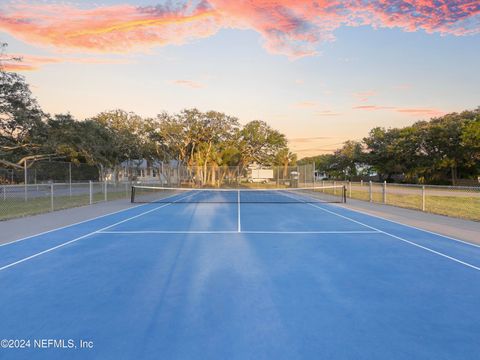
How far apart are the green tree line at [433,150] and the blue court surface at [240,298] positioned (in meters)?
39.0

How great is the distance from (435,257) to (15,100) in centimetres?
2667

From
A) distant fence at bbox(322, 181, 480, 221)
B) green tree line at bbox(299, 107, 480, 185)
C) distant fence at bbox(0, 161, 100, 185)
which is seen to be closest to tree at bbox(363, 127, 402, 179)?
green tree line at bbox(299, 107, 480, 185)

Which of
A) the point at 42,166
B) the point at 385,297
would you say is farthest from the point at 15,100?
the point at 385,297

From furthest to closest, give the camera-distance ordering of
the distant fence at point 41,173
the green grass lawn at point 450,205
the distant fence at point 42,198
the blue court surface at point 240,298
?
1. the distant fence at point 41,173
2. the distant fence at point 42,198
3. the green grass lawn at point 450,205
4. the blue court surface at point 240,298

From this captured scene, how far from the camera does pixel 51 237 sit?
8.94m

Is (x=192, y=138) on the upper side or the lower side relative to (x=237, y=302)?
upper

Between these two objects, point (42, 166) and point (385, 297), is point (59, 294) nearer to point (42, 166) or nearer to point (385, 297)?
point (385, 297)

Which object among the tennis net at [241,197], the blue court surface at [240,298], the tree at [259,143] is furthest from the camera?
the tree at [259,143]

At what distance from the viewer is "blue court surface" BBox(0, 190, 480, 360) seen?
3.29 m

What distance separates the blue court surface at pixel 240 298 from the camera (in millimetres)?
3287

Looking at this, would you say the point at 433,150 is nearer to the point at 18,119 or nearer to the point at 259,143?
the point at 259,143

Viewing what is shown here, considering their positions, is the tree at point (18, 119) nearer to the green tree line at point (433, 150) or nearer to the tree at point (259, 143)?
the tree at point (259, 143)

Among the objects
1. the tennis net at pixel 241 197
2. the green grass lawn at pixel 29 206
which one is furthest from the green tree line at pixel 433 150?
the green grass lawn at pixel 29 206

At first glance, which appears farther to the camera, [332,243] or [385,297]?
[332,243]
